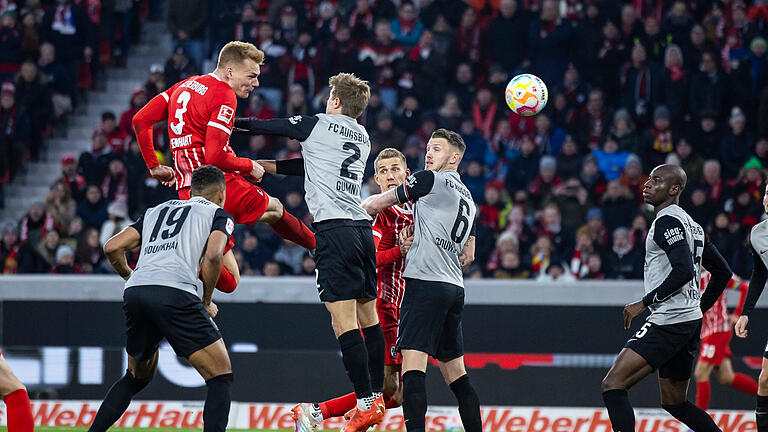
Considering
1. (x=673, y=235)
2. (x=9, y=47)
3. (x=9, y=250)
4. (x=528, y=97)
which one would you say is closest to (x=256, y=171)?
(x=528, y=97)

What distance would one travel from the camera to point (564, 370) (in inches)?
408

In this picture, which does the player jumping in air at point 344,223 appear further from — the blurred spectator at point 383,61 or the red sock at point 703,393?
the blurred spectator at point 383,61

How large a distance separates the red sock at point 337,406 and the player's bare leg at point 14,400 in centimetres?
219

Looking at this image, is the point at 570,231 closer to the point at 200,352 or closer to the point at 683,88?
the point at 683,88

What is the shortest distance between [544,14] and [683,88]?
2.50 metres

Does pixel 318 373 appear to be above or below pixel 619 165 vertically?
below

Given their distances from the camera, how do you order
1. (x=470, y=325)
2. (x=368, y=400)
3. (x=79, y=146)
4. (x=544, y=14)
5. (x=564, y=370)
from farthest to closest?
(x=79, y=146) < (x=544, y=14) < (x=470, y=325) < (x=564, y=370) < (x=368, y=400)

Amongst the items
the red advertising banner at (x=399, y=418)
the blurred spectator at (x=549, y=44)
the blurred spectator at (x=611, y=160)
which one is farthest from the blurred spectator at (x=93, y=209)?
the blurred spectator at (x=611, y=160)

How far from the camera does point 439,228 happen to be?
7.14 metres

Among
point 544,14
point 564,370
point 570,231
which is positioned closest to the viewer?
point 564,370

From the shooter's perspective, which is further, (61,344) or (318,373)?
(61,344)

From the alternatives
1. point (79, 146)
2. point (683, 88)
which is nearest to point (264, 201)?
point (683, 88)

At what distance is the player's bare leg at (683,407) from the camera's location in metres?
7.17

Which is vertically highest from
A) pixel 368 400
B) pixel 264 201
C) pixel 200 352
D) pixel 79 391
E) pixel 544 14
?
pixel 544 14
